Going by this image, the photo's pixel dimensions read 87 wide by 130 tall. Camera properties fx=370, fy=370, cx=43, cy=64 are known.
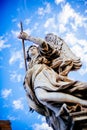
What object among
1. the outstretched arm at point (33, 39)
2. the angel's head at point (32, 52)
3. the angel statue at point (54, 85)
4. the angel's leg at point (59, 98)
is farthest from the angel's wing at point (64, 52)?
the angel's leg at point (59, 98)

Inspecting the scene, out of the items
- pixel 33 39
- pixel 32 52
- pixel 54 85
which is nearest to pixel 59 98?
pixel 54 85

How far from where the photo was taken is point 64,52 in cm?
856

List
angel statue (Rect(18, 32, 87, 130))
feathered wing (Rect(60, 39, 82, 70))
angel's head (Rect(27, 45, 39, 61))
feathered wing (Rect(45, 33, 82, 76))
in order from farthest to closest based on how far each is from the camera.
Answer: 1. angel's head (Rect(27, 45, 39, 61))
2. feathered wing (Rect(60, 39, 82, 70))
3. feathered wing (Rect(45, 33, 82, 76))
4. angel statue (Rect(18, 32, 87, 130))

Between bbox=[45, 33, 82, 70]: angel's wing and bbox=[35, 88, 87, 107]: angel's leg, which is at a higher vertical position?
bbox=[45, 33, 82, 70]: angel's wing

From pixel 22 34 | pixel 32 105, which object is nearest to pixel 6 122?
pixel 32 105

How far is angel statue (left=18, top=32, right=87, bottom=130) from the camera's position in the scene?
598 cm

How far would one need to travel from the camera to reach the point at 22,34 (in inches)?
337

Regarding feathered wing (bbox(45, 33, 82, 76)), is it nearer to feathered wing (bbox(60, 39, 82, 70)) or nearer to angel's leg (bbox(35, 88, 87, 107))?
feathered wing (bbox(60, 39, 82, 70))

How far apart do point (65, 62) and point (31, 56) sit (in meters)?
0.85

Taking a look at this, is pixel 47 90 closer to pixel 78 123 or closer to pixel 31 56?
pixel 78 123

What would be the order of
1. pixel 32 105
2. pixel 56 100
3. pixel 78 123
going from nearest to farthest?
pixel 78 123, pixel 56 100, pixel 32 105

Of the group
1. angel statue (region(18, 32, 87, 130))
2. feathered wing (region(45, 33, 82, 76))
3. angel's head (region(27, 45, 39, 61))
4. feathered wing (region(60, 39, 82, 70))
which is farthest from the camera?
angel's head (region(27, 45, 39, 61))

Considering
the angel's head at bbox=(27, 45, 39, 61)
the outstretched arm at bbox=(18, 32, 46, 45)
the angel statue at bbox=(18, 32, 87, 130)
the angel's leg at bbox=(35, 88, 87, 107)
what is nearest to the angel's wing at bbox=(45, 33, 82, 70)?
the angel statue at bbox=(18, 32, 87, 130)

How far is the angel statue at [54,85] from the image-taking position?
235 inches
